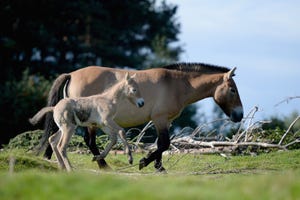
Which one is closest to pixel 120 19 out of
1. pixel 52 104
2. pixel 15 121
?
pixel 15 121

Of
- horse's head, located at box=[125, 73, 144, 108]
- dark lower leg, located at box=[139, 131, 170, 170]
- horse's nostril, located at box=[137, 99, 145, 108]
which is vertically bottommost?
dark lower leg, located at box=[139, 131, 170, 170]

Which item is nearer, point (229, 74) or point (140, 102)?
point (140, 102)

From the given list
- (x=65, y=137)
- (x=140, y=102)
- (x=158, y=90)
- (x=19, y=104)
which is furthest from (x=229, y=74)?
(x=19, y=104)

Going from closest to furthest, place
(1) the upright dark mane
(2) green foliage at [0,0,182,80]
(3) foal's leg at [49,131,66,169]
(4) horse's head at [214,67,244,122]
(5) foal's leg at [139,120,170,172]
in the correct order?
(3) foal's leg at [49,131,66,169] → (5) foal's leg at [139,120,170,172] → (4) horse's head at [214,67,244,122] → (1) the upright dark mane → (2) green foliage at [0,0,182,80]

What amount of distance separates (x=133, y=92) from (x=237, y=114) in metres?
3.23

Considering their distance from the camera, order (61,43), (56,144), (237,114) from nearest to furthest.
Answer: (56,144) < (237,114) < (61,43)

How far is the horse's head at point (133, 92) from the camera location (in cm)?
1318

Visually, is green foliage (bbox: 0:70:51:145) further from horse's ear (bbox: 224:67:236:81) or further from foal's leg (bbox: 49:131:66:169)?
foal's leg (bbox: 49:131:66:169)

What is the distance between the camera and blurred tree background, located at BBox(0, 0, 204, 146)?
35.0m

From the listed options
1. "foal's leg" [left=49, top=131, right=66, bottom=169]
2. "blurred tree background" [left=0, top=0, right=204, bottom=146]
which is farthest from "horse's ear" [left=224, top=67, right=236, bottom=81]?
"blurred tree background" [left=0, top=0, right=204, bottom=146]

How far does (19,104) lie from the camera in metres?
34.7

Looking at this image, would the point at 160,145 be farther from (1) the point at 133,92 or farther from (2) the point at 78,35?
(2) the point at 78,35

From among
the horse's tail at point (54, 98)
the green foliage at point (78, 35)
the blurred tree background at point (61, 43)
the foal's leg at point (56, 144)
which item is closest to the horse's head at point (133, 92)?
the foal's leg at point (56, 144)

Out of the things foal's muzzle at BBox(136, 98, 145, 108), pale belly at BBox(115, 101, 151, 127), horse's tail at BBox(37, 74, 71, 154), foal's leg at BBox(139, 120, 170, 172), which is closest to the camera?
foal's muzzle at BBox(136, 98, 145, 108)
